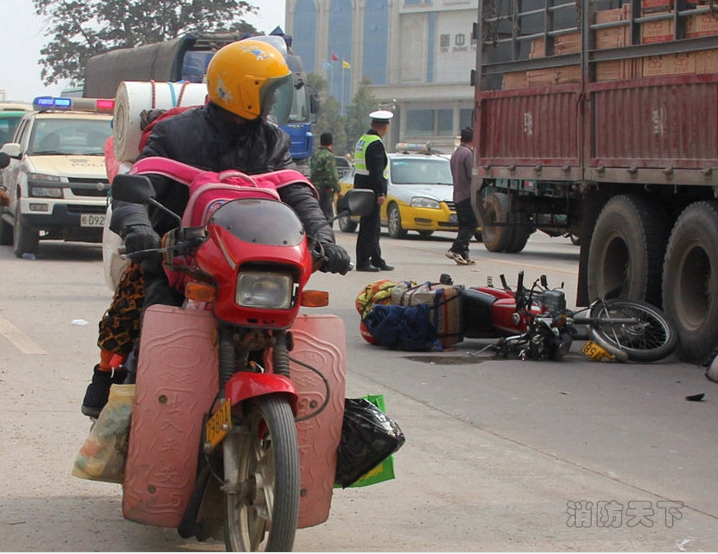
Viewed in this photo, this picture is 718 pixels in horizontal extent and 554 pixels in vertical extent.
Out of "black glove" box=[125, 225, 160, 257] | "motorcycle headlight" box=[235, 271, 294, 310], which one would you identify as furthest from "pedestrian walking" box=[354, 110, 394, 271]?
"motorcycle headlight" box=[235, 271, 294, 310]

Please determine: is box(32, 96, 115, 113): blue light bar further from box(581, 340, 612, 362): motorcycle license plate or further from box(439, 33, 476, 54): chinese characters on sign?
box(439, 33, 476, 54): chinese characters on sign

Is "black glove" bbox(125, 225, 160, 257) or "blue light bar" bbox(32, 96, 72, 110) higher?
"blue light bar" bbox(32, 96, 72, 110)

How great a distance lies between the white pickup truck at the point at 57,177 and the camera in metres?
17.4

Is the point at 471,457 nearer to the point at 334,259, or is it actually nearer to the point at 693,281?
the point at 334,259

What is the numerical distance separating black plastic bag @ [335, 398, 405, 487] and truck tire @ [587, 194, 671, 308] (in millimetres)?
6625

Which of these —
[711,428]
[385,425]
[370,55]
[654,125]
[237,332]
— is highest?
[370,55]

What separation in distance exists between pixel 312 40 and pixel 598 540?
111850mm

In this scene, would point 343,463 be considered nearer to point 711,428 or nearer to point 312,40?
point 711,428

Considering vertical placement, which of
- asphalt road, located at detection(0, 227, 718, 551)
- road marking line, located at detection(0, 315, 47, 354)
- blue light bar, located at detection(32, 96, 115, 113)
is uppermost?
blue light bar, located at detection(32, 96, 115, 113)

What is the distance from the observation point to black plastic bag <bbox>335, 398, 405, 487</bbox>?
14.9ft

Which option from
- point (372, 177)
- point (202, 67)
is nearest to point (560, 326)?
point (372, 177)

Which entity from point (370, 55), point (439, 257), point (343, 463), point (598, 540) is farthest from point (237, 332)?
point (370, 55)

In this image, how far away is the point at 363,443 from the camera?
15.0ft

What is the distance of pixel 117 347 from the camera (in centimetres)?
505
